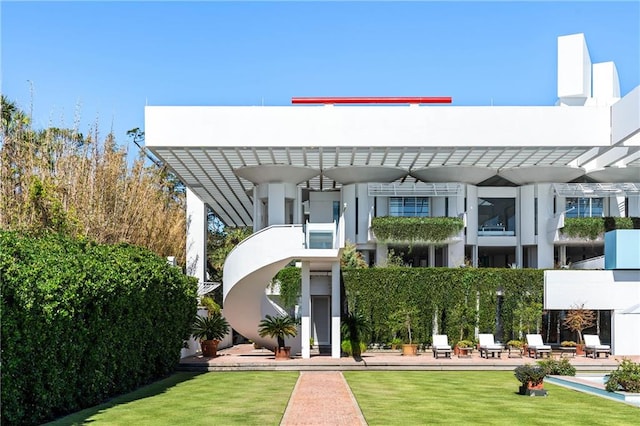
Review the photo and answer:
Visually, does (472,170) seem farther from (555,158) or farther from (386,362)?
(386,362)

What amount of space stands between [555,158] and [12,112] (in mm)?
24009

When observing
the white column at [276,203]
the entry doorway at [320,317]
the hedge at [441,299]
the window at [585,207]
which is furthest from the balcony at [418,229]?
the window at [585,207]

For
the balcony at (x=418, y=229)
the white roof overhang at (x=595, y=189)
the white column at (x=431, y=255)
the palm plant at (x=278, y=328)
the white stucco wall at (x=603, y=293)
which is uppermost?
the white roof overhang at (x=595, y=189)

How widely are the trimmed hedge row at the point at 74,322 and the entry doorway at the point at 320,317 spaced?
41.4ft

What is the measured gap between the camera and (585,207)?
36.0 metres

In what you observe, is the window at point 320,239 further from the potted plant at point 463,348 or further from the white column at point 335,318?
the potted plant at point 463,348

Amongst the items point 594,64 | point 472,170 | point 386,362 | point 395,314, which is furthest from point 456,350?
point 594,64

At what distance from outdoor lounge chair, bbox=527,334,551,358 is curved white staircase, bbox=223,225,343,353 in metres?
8.06

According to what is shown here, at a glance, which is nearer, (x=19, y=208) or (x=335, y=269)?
(x=335, y=269)

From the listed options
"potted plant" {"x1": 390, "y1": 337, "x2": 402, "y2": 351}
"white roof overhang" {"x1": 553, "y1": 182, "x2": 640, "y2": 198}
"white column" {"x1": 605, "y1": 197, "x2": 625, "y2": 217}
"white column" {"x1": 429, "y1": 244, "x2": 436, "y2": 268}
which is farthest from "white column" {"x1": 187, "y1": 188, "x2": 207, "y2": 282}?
"white column" {"x1": 605, "y1": 197, "x2": 625, "y2": 217}

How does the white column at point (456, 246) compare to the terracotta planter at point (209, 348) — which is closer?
the terracotta planter at point (209, 348)

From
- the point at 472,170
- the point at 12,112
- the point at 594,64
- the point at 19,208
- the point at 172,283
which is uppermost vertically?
the point at 594,64

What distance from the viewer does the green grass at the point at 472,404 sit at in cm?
1305

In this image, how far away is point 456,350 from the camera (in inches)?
1124
